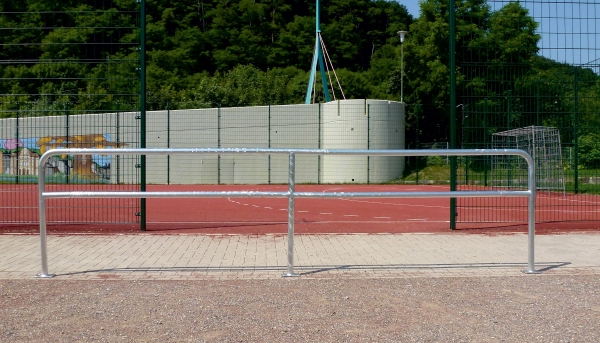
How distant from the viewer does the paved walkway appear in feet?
23.5

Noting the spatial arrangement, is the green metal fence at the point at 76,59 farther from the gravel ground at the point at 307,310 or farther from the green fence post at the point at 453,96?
the gravel ground at the point at 307,310

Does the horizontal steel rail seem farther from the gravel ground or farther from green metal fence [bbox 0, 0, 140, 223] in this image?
green metal fence [bbox 0, 0, 140, 223]

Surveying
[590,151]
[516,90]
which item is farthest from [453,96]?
[590,151]

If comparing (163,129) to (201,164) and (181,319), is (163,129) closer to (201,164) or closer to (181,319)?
(201,164)

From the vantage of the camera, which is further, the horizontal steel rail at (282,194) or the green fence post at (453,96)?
the green fence post at (453,96)

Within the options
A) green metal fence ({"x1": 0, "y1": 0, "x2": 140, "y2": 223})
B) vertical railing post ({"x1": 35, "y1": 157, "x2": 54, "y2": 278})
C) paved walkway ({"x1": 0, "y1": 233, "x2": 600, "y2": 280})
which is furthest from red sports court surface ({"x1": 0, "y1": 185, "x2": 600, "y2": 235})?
A: vertical railing post ({"x1": 35, "y1": 157, "x2": 54, "y2": 278})

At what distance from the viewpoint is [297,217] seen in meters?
13.7

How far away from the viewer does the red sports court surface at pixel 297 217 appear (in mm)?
10812

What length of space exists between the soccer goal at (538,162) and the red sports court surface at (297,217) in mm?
706

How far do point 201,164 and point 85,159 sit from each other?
11.6m

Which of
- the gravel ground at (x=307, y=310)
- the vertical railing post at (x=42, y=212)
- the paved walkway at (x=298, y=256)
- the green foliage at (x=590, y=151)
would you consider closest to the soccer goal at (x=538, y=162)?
the green foliage at (x=590, y=151)

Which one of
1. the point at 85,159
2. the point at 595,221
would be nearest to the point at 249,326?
the point at 595,221

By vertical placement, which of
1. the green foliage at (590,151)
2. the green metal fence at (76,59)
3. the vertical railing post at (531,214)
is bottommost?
the vertical railing post at (531,214)

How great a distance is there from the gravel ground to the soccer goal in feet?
32.9
